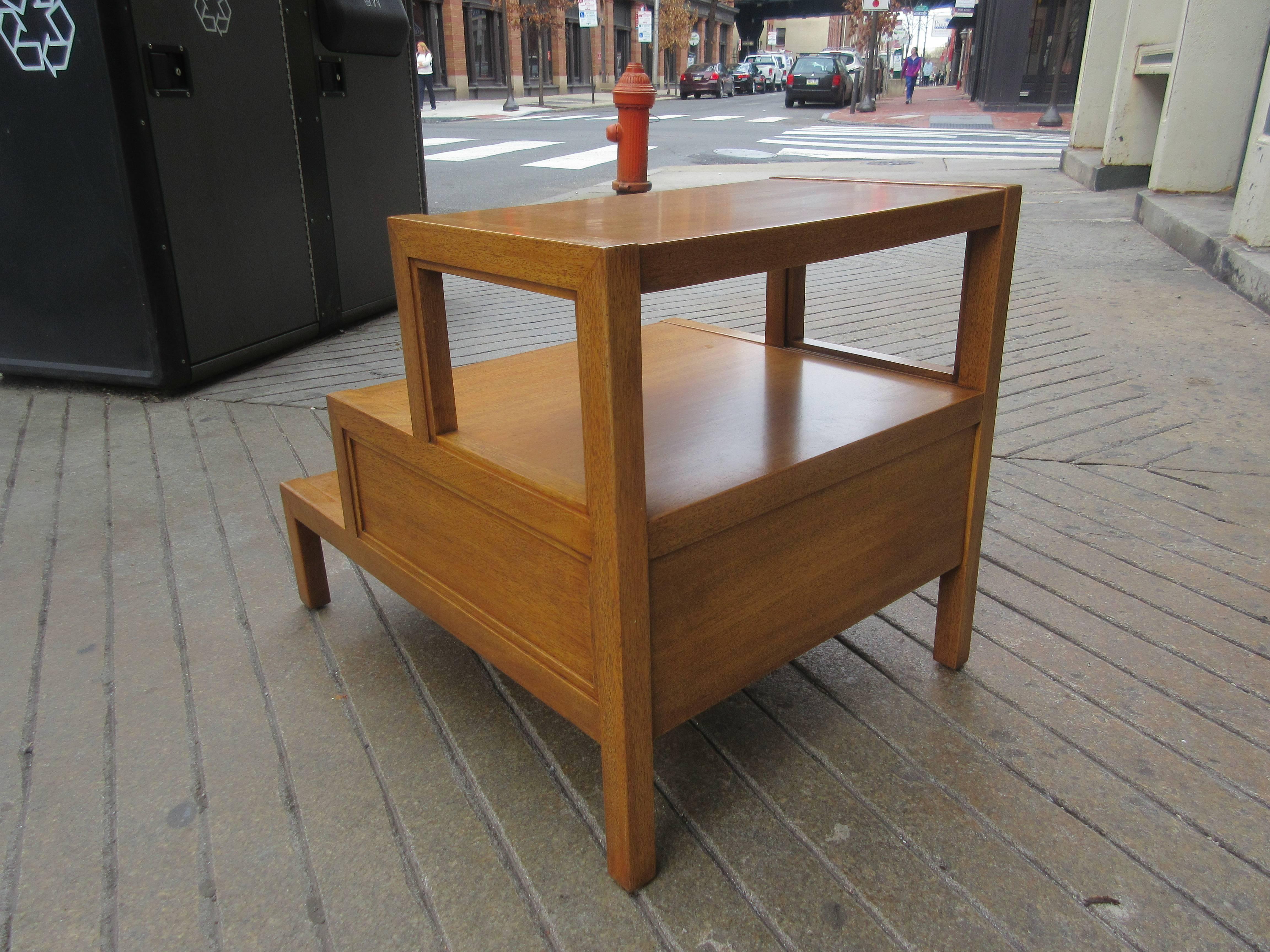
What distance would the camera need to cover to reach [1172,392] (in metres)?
3.32

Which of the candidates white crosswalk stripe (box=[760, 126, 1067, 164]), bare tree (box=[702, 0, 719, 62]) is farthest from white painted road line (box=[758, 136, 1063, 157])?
bare tree (box=[702, 0, 719, 62])

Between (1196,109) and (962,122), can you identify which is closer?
(1196,109)

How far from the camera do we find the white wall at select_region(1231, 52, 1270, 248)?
461 centimetres

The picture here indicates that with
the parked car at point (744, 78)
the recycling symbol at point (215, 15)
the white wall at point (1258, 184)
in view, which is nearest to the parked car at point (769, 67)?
the parked car at point (744, 78)

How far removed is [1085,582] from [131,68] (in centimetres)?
331

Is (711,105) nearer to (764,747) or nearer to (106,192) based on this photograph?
(106,192)

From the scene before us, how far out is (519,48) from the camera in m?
30.9

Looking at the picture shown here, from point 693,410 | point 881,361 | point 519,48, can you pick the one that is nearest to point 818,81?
point 519,48

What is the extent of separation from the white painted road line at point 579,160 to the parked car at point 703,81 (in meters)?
21.5

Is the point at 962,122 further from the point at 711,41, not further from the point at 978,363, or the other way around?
the point at 711,41

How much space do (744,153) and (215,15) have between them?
9.84 m

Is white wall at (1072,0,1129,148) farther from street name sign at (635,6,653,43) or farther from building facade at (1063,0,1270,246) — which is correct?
street name sign at (635,6,653,43)

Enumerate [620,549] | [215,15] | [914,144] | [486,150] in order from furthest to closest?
[914,144] < [486,150] < [215,15] < [620,549]

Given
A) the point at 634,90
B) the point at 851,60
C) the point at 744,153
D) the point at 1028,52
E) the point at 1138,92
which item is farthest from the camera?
the point at 851,60
